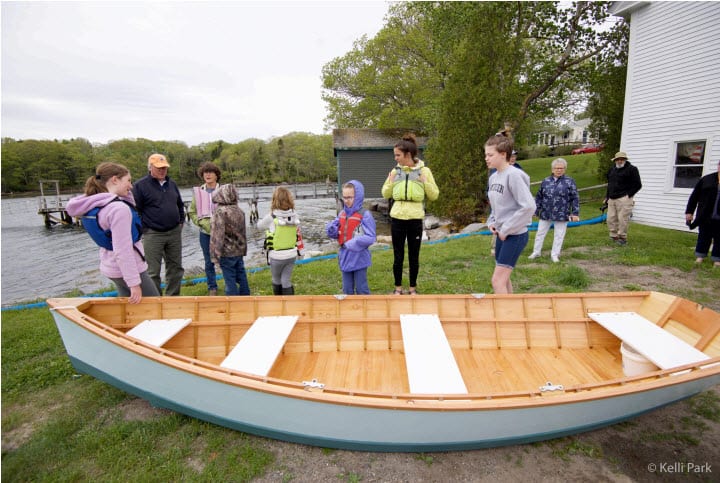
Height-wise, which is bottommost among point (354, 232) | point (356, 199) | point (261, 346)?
point (261, 346)

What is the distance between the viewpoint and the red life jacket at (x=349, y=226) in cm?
463

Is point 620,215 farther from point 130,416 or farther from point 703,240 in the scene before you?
point 130,416

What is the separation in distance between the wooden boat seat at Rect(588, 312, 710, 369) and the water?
881 centimetres

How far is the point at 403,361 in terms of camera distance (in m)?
3.90

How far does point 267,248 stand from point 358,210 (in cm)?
143

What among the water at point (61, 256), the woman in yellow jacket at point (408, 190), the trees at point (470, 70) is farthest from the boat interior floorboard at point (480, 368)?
the trees at point (470, 70)

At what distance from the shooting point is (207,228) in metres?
5.96

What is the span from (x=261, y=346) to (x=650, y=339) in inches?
148

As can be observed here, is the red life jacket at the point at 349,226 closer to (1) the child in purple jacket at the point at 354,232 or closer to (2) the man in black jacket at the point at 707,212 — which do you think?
(1) the child in purple jacket at the point at 354,232

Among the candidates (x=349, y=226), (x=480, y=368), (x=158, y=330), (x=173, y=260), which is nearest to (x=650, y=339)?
(x=480, y=368)

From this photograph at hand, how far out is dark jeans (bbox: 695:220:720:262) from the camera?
6.67 metres

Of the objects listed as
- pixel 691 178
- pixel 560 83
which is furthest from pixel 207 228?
pixel 560 83

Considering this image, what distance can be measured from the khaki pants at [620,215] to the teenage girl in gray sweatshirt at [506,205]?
19.5 ft

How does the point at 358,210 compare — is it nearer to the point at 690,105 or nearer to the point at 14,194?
the point at 690,105
